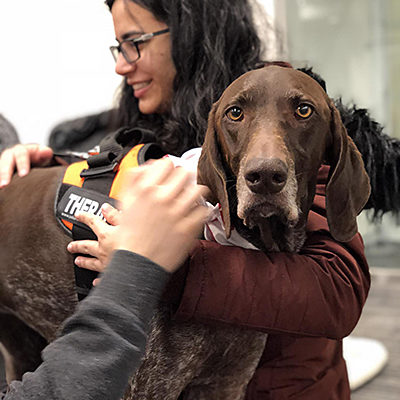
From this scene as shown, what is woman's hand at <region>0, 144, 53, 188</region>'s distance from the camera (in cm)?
Result: 160

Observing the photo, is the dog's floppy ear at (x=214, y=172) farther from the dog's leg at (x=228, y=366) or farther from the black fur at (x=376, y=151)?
the black fur at (x=376, y=151)

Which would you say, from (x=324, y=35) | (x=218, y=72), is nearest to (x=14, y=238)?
(x=218, y=72)

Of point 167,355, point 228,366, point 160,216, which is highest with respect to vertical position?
point 160,216

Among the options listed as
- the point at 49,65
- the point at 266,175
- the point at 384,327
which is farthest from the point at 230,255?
the point at 384,327

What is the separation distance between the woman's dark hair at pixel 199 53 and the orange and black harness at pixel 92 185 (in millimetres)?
164

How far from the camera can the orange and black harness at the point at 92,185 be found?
1259 millimetres

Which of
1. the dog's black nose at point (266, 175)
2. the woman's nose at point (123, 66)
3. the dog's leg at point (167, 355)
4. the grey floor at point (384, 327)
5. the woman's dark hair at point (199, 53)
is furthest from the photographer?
the grey floor at point (384, 327)

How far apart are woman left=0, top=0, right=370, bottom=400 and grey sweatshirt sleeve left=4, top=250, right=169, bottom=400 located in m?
0.23

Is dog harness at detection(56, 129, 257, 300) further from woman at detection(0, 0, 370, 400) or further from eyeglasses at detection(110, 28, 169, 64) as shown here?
eyeglasses at detection(110, 28, 169, 64)

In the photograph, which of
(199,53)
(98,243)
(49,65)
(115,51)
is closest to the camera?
(98,243)

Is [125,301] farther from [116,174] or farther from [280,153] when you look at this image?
[116,174]

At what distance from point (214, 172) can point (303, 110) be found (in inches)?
9.0

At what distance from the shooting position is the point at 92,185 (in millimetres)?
1323

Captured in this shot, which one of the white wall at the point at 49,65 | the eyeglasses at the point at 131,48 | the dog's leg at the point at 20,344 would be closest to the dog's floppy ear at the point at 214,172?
the eyeglasses at the point at 131,48
